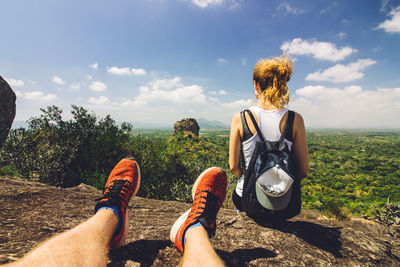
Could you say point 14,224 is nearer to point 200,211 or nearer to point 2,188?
point 2,188

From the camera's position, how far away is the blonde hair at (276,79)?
7.83 ft

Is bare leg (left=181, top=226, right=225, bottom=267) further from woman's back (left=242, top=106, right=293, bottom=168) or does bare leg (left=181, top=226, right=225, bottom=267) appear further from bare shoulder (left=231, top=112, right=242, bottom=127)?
bare shoulder (left=231, top=112, right=242, bottom=127)

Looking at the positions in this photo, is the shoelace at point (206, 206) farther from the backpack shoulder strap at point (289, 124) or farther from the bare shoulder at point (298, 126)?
the bare shoulder at point (298, 126)

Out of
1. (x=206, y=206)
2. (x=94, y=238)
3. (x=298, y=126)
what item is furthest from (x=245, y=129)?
(x=94, y=238)

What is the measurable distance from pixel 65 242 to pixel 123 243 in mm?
702

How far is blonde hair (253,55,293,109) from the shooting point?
2387 mm

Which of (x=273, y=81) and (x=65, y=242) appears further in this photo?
(x=273, y=81)

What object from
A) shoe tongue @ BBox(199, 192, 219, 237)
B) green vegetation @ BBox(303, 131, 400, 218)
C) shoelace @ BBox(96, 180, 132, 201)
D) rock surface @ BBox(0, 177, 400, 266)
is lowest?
green vegetation @ BBox(303, 131, 400, 218)

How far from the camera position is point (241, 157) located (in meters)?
2.72

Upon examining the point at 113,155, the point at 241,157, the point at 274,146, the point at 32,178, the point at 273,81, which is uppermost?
the point at 273,81

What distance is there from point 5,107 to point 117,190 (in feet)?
59.8

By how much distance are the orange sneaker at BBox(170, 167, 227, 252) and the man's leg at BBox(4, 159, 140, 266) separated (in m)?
0.74

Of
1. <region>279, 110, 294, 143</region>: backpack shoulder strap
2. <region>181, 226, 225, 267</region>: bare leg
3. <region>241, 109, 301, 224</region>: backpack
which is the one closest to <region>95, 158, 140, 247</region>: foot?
<region>181, 226, 225, 267</region>: bare leg

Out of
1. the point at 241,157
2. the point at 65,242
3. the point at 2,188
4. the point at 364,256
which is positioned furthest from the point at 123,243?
the point at 2,188
